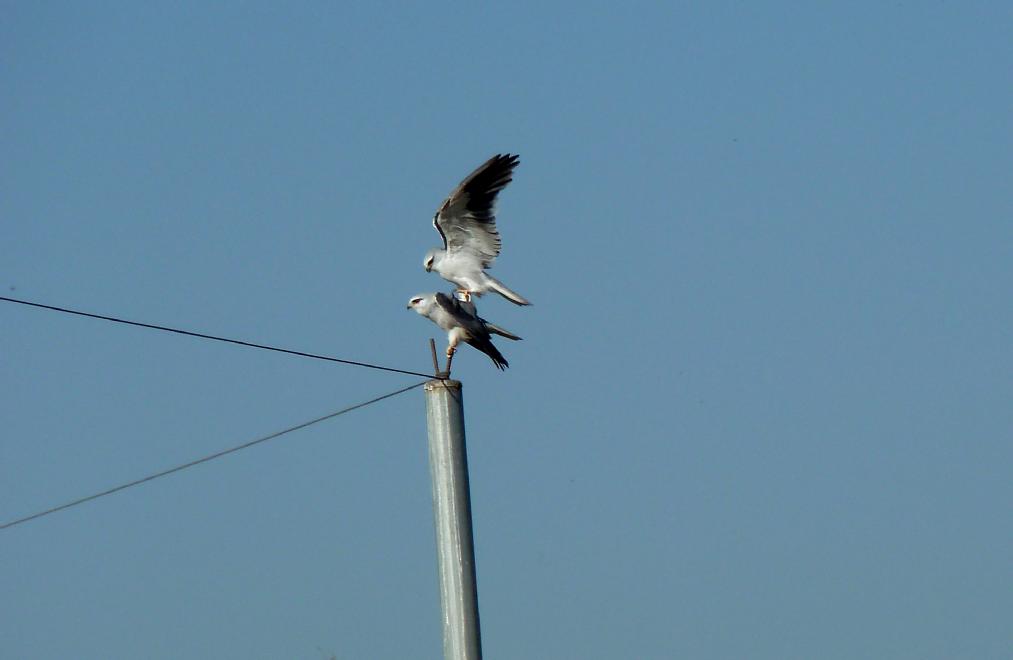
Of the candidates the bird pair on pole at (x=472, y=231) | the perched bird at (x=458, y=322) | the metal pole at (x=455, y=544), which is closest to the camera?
the metal pole at (x=455, y=544)

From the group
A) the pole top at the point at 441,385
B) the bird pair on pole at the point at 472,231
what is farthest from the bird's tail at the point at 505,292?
the pole top at the point at 441,385

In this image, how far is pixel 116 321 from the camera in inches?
324

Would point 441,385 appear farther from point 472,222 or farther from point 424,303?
point 472,222

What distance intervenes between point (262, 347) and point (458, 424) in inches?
56.2

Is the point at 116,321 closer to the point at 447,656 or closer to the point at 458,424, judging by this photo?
the point at 458,424

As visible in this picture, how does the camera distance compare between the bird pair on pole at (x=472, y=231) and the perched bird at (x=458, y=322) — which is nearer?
the perched bird at (x=458, y=322)

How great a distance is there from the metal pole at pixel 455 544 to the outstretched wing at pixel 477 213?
4.57m

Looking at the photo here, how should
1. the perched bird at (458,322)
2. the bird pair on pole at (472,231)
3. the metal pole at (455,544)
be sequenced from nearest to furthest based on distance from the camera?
the metal pole at (455,544), the perched bird at (458,322), the bird pair on pole at (472,231)

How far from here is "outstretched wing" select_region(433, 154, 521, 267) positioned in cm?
1208

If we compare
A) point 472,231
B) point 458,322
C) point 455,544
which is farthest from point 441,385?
point 472,231

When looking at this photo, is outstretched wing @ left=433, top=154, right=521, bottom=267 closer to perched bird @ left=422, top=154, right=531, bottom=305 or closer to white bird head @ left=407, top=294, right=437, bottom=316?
perched bird @ left=422, top=154, right=531, bottom=305

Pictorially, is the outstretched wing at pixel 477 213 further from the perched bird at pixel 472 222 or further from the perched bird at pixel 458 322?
the perched bird at pixel 458 322

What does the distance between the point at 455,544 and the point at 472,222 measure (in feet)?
16.3

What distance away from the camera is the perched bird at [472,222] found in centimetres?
1206
